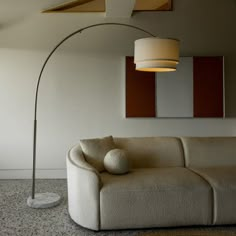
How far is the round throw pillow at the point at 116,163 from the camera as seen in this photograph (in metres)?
3.09

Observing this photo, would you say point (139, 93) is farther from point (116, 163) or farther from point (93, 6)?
point (116, 163)

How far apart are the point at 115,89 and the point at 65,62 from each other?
2.80ft

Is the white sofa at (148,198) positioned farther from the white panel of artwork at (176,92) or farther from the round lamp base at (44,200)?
the white panel of artwork at (176,92)

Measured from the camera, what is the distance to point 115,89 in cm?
476

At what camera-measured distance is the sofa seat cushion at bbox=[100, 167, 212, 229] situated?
2783 millimetres

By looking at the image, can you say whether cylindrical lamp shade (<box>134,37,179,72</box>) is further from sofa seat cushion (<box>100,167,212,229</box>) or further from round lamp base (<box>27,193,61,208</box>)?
round lamp base (<box>27,193,61,208</box>)

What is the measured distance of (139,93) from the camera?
4.70m

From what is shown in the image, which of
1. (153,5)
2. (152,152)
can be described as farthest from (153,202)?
(153,5)

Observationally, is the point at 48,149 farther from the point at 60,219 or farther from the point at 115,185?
the point at 115,185

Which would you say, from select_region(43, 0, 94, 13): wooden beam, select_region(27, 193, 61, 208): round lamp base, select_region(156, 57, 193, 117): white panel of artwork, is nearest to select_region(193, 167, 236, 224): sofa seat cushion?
select_region(27, 193, 61, 208): round lamp base

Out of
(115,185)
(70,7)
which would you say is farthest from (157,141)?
(70,7)

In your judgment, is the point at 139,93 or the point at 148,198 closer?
the point at 148,198

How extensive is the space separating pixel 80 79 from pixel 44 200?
195 centimetres

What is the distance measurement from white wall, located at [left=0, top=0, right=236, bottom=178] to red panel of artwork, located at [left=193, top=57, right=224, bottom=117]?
13 cm
